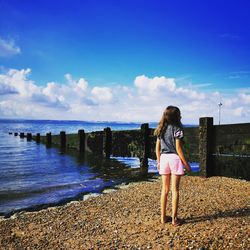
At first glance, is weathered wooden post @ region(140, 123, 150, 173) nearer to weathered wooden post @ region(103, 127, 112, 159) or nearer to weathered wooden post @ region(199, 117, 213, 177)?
weathered wooden post @ region(199, 117, 213, 177)

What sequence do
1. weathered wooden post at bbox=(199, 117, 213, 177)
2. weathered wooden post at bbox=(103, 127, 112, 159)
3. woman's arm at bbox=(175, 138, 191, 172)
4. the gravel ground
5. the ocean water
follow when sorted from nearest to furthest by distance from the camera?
the gravel ground → woman's arm at bbox=(175, 138, 191, 172) → the ocean water → weathered wooden post at bbox=(199, 117, 213, 177) → weathered wooden post at bbox=(103, 127, 112, 159)

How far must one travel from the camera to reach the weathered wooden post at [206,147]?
34.1 feet

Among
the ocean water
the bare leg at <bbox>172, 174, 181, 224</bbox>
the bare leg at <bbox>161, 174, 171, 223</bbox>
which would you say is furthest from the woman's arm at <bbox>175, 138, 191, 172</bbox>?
the ocean water

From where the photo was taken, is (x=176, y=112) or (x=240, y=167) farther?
(x=240, y=167)

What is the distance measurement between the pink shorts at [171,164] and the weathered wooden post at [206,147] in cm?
485

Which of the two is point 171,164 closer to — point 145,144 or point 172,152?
point 172,152

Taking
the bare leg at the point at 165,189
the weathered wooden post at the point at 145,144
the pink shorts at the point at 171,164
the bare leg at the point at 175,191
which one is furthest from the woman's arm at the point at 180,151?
the weathered wooden post at the point at 145,144

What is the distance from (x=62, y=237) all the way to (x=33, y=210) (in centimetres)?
287

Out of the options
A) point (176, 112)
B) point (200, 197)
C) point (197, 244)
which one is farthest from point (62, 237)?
point (200, 197)

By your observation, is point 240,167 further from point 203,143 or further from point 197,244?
point 197,244

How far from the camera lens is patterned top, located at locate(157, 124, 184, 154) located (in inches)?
229

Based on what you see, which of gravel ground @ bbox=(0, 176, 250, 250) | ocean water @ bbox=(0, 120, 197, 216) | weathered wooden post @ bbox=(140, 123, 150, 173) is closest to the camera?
gravel ground @ bbox=(0, 176, 250, 250)

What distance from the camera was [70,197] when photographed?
380 inches

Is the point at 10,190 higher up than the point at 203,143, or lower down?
lower down
